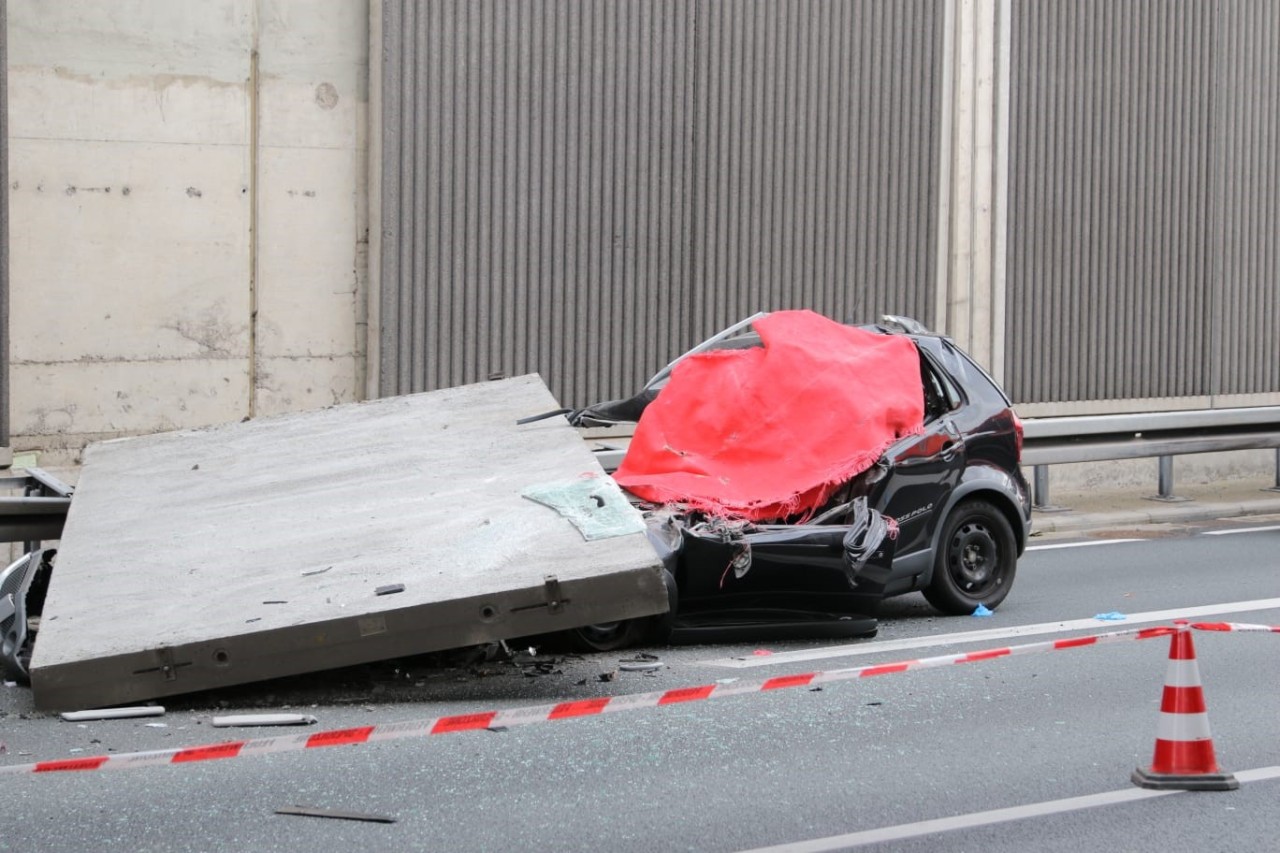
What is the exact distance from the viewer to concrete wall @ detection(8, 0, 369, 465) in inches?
517

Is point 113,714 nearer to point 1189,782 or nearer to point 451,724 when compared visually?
point 451,724

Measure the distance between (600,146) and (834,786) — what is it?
9874mm

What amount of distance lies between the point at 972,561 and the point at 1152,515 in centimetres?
632

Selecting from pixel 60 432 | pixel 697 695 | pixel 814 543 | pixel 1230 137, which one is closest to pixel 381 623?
pixel 697 695

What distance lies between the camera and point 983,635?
9570 mm

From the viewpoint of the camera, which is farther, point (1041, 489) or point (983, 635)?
point (1041, 489)

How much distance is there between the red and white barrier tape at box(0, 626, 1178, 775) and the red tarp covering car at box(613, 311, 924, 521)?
1988mm

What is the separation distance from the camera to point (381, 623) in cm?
716

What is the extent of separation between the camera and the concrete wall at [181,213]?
13.1 meters

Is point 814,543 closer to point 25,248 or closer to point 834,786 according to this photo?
point 834,786

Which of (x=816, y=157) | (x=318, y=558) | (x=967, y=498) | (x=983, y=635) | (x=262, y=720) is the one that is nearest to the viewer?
(x=262, y=720)

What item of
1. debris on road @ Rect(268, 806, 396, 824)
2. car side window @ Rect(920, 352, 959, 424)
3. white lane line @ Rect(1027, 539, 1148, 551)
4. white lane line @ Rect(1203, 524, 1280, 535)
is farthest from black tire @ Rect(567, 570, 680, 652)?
white lane line @ Rect(1203, 524, 1280, 535)

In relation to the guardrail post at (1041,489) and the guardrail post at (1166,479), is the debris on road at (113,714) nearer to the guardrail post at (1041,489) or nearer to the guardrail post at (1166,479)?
the guardrail post at (1041,489)

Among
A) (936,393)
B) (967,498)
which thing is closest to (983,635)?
(967,498)
